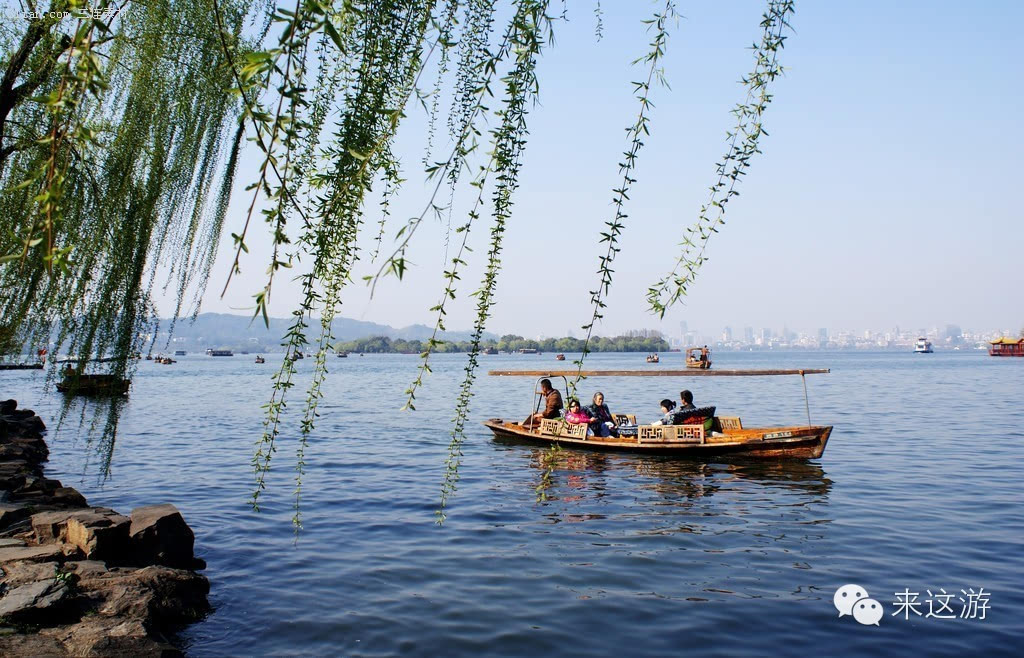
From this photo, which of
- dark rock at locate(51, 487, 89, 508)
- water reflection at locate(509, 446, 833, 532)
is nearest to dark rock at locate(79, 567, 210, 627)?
dark rock at locate(51, 487, 89, 508)

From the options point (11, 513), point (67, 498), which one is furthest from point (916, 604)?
point (67, 498)

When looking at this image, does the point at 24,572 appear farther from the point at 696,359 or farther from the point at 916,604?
the point at 696,359

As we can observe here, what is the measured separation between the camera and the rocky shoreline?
7734 mm

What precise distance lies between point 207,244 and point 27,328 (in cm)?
293

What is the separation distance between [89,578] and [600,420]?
55.7ft

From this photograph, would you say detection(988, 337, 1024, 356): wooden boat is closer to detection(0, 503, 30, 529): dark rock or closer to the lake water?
the lake water

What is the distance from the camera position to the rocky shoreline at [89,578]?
773 centimetres

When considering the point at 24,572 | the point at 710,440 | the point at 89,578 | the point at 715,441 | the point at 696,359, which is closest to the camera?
the point at 24,572

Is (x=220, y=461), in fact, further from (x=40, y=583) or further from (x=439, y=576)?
(x=40, y=583)

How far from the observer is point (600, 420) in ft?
78.7

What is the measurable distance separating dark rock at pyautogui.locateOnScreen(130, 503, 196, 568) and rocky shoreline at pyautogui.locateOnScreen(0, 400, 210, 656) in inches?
0.6

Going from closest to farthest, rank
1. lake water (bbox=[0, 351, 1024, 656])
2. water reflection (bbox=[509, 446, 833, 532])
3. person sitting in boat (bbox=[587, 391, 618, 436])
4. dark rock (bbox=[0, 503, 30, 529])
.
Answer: lake water (bbox=[0, 351, 1024, 656]), dark rock (bbox=[0, 503, 30, 529]), water reflection (bbox=[509, 446, 833, 532]), person sitting in boat (bbox=[587, 391, 618, 436])

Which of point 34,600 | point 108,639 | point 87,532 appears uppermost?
point 87,532

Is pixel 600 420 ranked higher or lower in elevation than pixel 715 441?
higher
